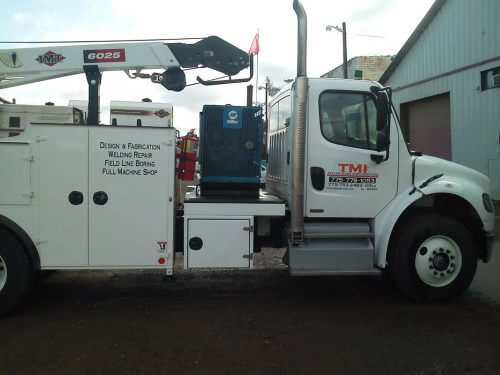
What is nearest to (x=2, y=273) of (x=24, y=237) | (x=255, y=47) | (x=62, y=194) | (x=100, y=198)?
(x=24, y=237)

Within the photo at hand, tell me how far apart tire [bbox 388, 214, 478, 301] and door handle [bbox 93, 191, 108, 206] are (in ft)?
10.9

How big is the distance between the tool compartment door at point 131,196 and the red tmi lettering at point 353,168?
1942 mm

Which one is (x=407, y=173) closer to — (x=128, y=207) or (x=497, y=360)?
(x=497, y=360)

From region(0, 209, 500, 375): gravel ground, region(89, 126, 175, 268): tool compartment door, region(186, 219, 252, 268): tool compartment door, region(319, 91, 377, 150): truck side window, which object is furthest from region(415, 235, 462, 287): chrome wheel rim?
region(89, 126, 175, 268): tool compartment door

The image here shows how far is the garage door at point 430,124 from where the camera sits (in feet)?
55.9

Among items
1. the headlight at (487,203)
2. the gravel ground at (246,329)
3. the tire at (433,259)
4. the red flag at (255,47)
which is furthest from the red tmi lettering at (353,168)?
the red flag at (255,47)

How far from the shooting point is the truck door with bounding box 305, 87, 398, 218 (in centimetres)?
536

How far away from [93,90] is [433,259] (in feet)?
14.5

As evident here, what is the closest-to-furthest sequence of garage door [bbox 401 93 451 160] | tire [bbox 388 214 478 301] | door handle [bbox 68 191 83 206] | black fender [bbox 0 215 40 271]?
black fender [bbox 0 215 40 271] → door handle [bbox 68 191 83 206] → tire [bbox 388 214 478 301] → garage door [bbox 401 93 451 160]

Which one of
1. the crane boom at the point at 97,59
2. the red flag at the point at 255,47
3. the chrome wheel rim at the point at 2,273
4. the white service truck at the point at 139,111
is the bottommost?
the chrome wheel rim at the point at 2,273

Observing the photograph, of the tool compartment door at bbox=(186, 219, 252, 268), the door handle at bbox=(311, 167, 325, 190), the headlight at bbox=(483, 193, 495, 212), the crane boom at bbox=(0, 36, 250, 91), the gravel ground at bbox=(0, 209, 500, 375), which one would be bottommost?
the gravel ground at bbox=(0, 209, 500, 375)

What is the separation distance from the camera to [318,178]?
5391 millimetres

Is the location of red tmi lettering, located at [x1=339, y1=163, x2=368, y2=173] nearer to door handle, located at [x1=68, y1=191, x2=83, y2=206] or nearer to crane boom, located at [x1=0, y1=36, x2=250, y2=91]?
crane boom, located at [x1=0, y1=36, x2=250, y2=91]

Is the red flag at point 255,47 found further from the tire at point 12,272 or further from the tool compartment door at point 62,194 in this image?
the tire at point 12,272
